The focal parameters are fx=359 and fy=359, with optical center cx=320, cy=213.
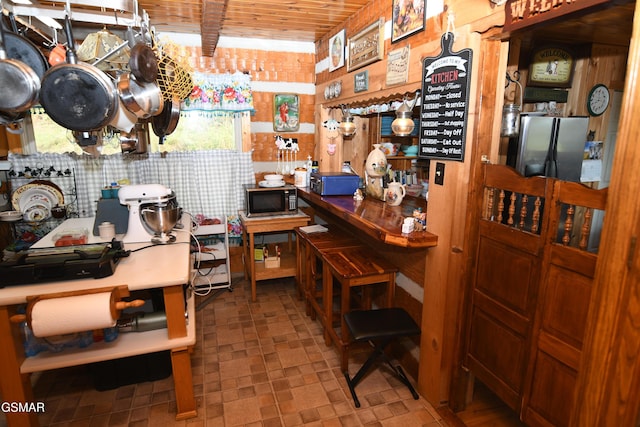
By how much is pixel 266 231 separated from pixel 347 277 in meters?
1.40

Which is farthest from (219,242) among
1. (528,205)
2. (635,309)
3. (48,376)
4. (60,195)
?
(635,309)

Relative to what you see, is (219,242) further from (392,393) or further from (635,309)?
(635,309)

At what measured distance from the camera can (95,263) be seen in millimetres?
1858

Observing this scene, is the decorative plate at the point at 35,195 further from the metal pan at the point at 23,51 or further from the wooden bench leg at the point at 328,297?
the wooden bench leg at the point at 328,297

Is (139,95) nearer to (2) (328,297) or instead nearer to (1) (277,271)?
(2) (328,297)

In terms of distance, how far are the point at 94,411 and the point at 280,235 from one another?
245 cm

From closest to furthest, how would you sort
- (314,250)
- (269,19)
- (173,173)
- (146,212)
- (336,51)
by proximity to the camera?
(146,212), (314,250), (269,19), (336,51), (173,173)

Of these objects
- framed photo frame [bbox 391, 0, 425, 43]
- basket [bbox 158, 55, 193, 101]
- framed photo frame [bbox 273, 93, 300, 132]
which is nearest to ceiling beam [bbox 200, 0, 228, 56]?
basket [bbox 158, 55, 193, 101]

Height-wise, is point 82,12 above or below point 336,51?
below

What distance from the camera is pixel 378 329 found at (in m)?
2.17

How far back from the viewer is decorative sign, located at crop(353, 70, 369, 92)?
2.87m

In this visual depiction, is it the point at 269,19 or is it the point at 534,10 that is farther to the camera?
the point at 269,19

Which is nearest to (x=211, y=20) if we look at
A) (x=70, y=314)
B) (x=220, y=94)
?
(x=220, y=94)

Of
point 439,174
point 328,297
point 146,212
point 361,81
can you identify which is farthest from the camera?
point 361,81
